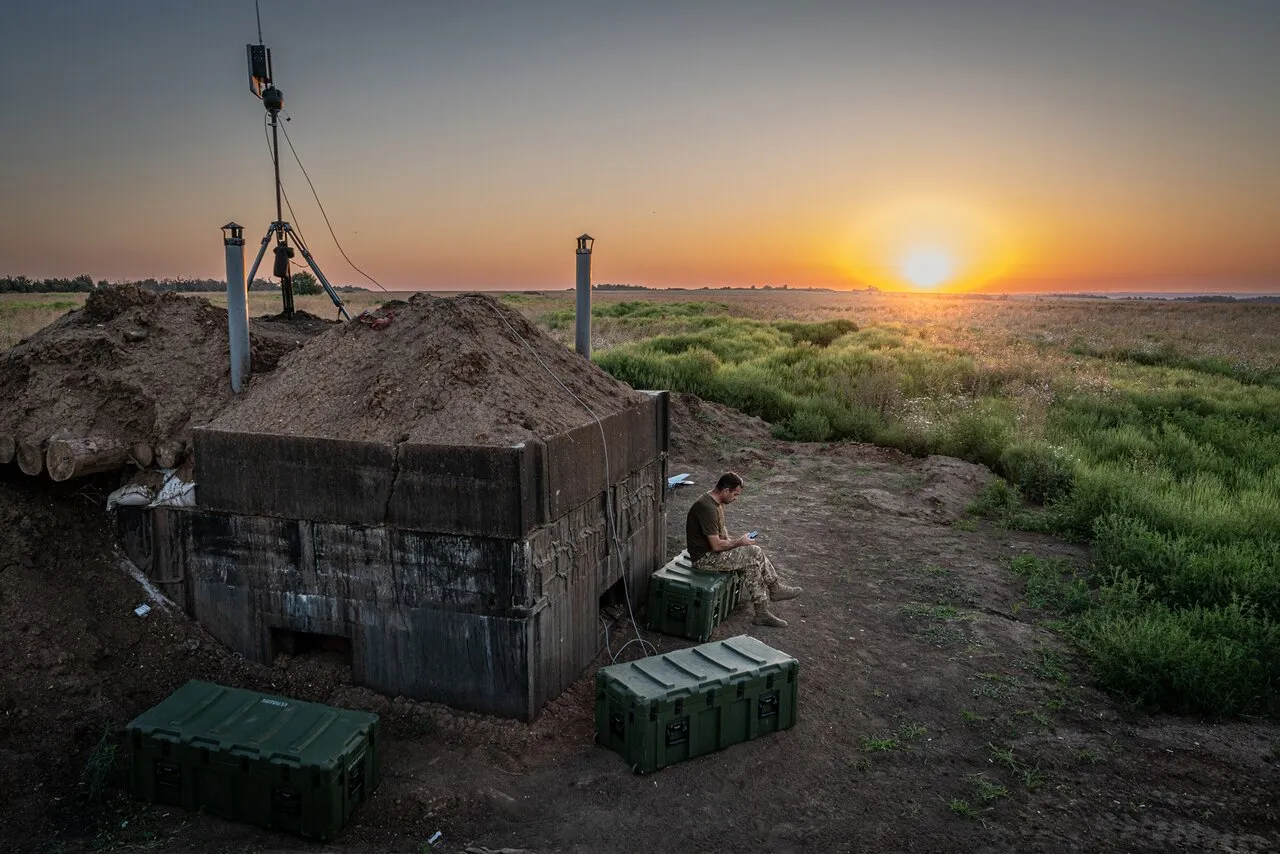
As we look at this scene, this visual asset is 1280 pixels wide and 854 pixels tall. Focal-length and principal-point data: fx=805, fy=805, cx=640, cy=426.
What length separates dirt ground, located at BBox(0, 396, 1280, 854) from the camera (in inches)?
185

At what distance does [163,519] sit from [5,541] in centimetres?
128

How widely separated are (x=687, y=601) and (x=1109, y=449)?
10.6 m

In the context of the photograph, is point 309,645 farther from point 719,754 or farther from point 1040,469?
point 1040,469

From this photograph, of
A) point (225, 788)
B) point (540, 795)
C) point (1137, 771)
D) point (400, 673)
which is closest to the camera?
point (225, 788)

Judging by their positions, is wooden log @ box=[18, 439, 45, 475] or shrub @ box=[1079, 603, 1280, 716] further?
wooden log @ box=[18, 439, 45, 475]

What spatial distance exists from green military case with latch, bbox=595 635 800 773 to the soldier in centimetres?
163

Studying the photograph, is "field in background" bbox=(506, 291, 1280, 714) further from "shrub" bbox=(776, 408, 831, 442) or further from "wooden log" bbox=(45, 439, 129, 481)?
"wooden log" bbox=(45, 439, 129, 481)

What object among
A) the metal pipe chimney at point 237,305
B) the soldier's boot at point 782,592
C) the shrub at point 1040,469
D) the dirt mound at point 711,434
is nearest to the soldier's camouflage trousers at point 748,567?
the soldier's boot at point 782,592

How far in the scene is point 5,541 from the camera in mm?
6406

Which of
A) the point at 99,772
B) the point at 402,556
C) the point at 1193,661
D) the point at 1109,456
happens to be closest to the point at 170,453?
the point at 402,556

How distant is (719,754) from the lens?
5.49 meters

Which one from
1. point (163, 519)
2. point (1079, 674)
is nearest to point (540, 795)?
point (163, 519)

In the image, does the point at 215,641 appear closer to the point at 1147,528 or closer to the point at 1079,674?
the point at 1079,674

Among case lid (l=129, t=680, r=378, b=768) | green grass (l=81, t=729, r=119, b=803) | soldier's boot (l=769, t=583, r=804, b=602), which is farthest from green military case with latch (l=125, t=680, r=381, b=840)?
soldier's boot (l=769, t=583, r=804, b=602)
